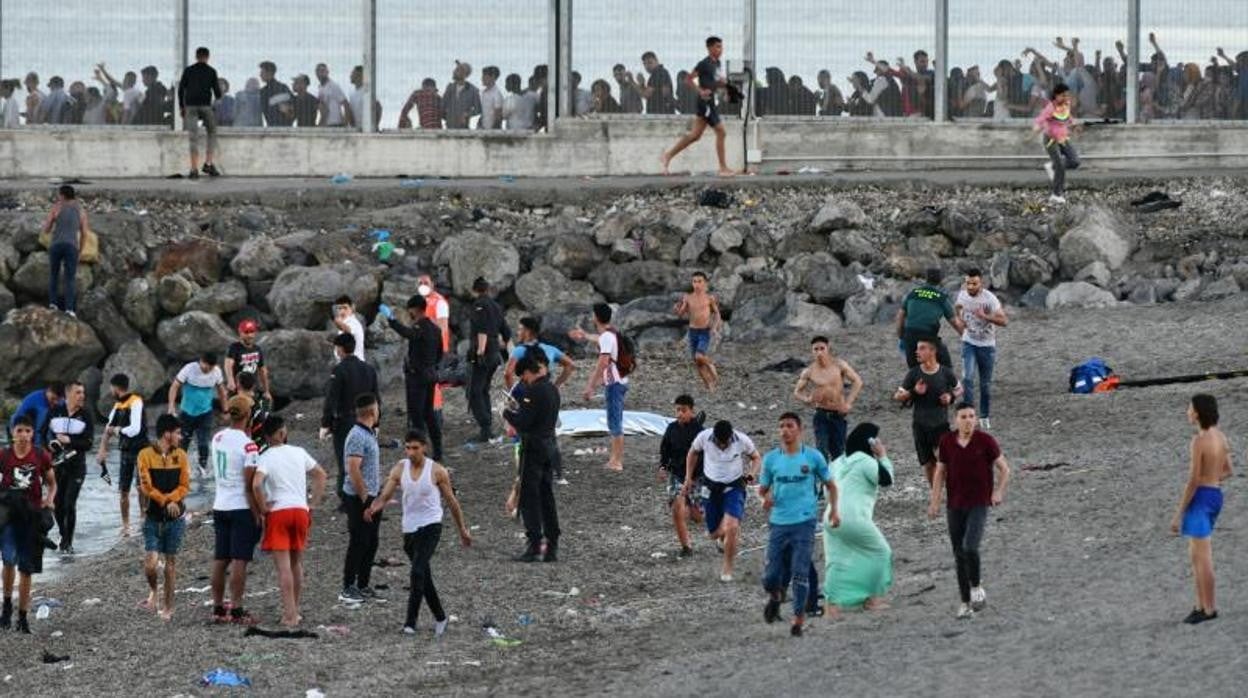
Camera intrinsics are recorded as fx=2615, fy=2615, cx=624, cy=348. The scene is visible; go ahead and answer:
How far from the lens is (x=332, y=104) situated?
34125 millimetres

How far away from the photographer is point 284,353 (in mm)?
28359

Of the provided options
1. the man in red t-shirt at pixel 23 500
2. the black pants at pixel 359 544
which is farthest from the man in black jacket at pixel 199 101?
the black pants at pixel 359 544

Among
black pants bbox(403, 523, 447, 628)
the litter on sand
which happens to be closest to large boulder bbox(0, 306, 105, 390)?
the litter on sand

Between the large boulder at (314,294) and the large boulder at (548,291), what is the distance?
1.69 meters

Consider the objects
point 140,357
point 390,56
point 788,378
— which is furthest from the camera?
point 390,56

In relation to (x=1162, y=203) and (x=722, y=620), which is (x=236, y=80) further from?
(x=722, y=620)

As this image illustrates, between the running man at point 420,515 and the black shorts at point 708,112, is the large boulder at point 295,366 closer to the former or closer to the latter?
the black shorts at point 708,112

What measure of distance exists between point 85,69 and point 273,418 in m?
18.0

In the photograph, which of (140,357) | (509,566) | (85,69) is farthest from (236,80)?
(509,566)

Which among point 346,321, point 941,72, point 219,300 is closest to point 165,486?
point 346,321

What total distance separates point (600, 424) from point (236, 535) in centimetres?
769

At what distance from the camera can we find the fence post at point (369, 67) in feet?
112

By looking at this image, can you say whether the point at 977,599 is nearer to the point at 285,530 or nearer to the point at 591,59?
the point at 285,530

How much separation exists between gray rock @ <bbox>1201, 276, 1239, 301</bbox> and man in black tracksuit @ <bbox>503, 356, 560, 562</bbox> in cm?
1181
